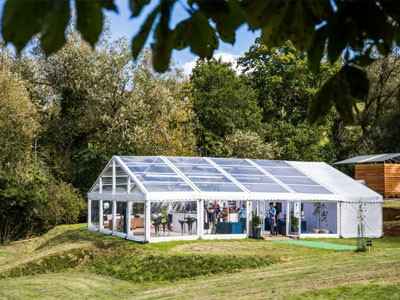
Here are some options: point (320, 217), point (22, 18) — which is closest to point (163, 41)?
point (22, 18)

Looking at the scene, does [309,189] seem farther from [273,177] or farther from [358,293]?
[358,293]

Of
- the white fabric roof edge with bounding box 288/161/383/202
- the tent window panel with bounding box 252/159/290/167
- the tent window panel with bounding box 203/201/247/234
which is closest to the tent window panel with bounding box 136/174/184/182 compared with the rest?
the tent window panel with bounding box 203/201/247/234

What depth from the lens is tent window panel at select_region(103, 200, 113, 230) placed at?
2520cm

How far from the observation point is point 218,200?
23.0 metres

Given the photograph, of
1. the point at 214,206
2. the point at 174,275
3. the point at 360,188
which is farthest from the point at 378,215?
the point at 174,275

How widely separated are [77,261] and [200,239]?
441 centimetres

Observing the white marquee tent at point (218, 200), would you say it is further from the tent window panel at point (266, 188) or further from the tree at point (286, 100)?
the tree at point (286, 100)

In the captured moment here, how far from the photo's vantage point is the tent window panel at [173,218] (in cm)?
2242

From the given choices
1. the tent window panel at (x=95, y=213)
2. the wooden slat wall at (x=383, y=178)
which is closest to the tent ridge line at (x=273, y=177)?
the tent window panel at (x=95, y=213)

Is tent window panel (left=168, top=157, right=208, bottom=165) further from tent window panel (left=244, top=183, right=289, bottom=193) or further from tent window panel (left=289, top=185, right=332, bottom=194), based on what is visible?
tent window panel (left=289, top=185, right=332, bottom=194)

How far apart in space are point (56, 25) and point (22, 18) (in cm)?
8

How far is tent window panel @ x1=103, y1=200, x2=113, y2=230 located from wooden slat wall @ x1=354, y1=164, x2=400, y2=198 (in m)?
14.3

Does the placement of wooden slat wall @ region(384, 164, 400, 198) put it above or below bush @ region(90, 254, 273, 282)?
above

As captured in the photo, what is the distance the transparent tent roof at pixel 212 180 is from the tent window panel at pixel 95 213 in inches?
22.4
